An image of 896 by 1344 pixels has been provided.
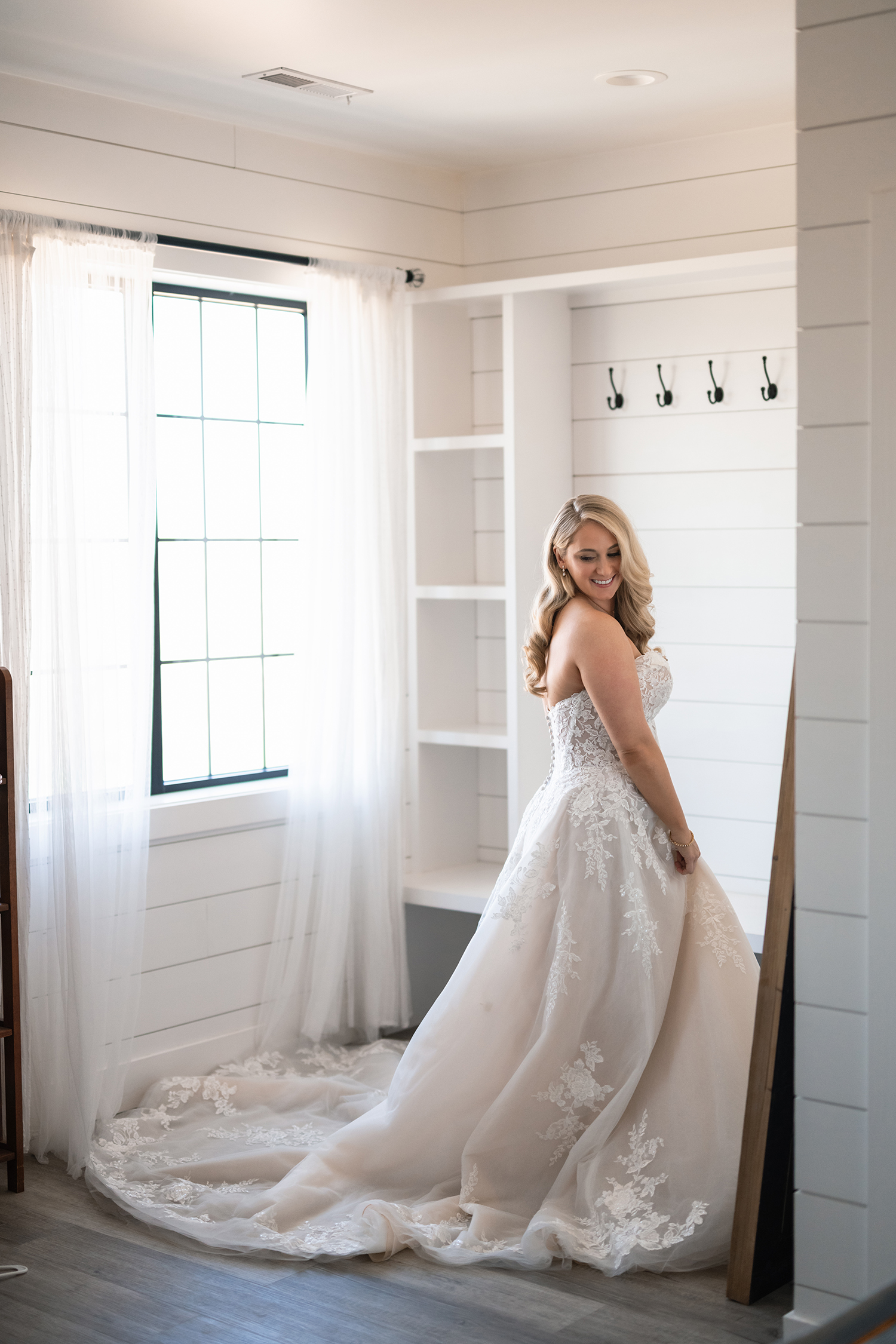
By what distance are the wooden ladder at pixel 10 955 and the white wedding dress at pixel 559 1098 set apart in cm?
21

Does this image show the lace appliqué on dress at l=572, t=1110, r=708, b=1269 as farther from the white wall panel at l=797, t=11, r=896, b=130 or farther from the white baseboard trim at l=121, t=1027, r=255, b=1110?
the white wall panel at l=797, t=11, r=896, b=130

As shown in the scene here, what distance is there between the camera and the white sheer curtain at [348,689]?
14.2 ft

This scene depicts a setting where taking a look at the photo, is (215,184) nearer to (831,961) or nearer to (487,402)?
(487,402)

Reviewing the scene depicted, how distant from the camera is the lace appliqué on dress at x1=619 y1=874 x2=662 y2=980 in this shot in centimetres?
315

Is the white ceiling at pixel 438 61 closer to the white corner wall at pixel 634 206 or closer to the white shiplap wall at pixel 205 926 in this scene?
the white corner wall at pixel 634 206

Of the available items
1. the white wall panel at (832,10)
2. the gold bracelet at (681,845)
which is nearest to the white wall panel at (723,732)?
the gold bracelet at (681,845)

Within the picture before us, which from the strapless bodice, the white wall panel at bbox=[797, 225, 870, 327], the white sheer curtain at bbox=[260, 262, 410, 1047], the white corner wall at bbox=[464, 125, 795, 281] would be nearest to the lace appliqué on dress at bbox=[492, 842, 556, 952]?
the strapless bodice

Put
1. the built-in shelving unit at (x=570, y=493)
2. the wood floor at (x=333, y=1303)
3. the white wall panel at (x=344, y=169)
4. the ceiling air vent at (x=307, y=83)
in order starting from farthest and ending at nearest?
the built-in shelving unit at (x=570, y=493) → the white wall panel at (x=344, y=169) → the ceiling air vent at (x=307, y=83) → the wood floor at (x=333, y=1303)

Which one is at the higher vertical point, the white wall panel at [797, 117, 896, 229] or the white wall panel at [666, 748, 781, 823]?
the white wall panel at [797, 117, 896, 229]

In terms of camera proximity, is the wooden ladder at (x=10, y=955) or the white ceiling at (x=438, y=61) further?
the wooden ladder at (x=10, y=955)

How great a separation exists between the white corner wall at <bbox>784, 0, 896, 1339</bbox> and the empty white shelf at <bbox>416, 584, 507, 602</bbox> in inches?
86.8

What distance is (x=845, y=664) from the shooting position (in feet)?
7.59

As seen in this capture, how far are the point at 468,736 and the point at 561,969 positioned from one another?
155 centimetres

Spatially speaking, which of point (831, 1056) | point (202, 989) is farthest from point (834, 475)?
point (202, 989)
